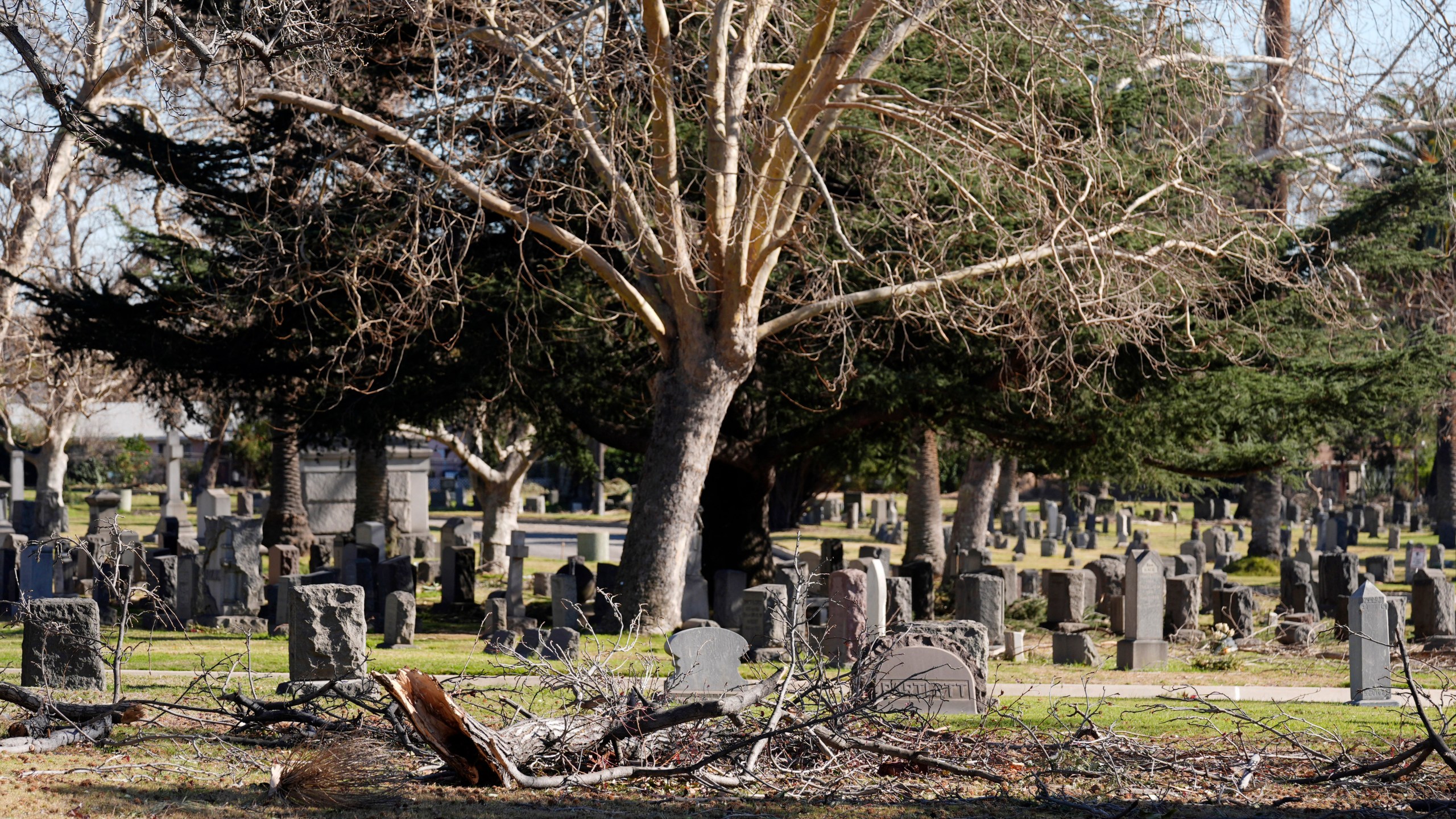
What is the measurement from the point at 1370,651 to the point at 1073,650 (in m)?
3.49

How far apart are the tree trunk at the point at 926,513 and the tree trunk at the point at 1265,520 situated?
7.95 m

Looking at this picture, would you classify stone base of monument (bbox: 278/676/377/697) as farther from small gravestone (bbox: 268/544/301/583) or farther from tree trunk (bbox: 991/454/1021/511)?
tree trunk (bbox: 991/454/1021/511)

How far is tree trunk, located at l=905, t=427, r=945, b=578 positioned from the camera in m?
25.9

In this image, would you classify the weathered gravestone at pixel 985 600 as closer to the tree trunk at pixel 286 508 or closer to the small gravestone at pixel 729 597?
the small gravestone at pixel 729 597

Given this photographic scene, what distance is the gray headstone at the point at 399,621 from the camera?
569 inches

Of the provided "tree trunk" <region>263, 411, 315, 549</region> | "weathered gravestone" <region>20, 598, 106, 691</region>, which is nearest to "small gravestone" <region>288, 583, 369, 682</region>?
"weathered gravestone" <region>20, 598, 106, 691</region>

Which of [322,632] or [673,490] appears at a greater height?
[673,490]

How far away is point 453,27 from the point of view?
1398 cm

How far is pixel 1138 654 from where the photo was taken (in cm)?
1387

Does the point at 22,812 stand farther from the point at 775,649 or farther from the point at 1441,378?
the point at 1441,378

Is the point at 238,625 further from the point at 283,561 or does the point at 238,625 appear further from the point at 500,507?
the point at 500,507

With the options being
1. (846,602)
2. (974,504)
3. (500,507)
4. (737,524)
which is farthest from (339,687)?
(500,507)

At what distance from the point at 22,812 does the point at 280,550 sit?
42.1 ft

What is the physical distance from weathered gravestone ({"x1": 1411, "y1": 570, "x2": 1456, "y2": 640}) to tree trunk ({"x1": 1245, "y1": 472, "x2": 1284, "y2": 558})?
13188 millimetres
